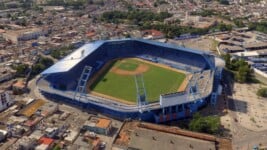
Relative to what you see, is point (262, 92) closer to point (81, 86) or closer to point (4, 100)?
point (81, 86)

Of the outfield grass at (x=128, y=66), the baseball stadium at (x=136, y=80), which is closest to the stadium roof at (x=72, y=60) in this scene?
the baseball stadium at (x=136, y=80)

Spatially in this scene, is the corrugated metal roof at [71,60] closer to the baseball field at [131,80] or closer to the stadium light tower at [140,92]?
the baseball field at [131,80]

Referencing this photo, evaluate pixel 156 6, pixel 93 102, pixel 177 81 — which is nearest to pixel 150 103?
pixel 93 102

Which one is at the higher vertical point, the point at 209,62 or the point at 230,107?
the point at 209,62

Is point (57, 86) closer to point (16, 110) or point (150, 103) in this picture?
point (16, 110)

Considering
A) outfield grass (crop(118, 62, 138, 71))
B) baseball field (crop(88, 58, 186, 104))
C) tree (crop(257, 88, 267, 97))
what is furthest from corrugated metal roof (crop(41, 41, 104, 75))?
tree (crop(257, 88, 267, 97))

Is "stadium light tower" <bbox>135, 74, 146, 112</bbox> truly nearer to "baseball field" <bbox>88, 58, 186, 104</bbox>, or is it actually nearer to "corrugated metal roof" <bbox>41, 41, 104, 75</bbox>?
"baseball field" <bbox>88, 58, 186, 104</bbox>

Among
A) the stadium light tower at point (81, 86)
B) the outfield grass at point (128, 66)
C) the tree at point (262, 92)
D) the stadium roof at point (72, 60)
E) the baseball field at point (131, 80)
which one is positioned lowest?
the tree at point (262, 92)
